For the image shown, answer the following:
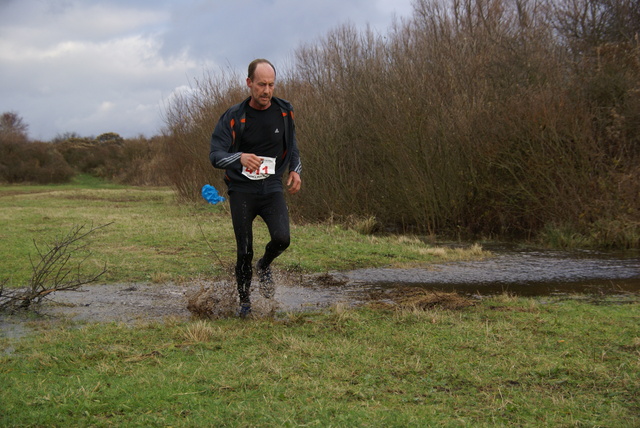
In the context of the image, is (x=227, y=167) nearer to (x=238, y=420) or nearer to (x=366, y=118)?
(x=238, y=420)

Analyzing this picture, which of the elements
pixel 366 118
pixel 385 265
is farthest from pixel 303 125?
pixel 385 265

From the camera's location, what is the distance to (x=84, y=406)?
389 centimetres

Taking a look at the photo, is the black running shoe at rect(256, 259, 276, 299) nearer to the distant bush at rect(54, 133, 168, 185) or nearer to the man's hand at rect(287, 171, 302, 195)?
the man's hand at rect(287, 171, 302, 195)

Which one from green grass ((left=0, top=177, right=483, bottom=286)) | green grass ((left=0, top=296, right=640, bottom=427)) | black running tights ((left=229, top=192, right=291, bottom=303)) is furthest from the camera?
green grass ((left=0, top=177, right=483, bottom=286))

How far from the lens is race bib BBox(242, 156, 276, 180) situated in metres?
6.18

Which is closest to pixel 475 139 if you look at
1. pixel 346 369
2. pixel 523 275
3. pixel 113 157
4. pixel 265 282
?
pixel 523 275

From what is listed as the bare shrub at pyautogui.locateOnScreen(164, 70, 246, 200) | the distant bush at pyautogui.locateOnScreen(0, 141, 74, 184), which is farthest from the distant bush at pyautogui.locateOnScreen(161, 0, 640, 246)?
the distant bush at pyautogui.locateOnScreen(0, 141, 74, 184)

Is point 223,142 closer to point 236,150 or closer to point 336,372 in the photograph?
point 236,150

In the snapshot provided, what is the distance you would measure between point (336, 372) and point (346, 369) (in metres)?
0.11

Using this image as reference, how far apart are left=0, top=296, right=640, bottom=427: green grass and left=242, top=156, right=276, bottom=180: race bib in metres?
1.38

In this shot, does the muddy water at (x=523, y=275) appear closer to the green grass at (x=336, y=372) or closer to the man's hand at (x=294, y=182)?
the green grass at (x=336, y=372)

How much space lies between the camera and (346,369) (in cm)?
462

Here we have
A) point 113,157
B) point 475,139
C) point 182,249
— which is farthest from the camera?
point 113,157

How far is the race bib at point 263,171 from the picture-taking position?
618 cm
